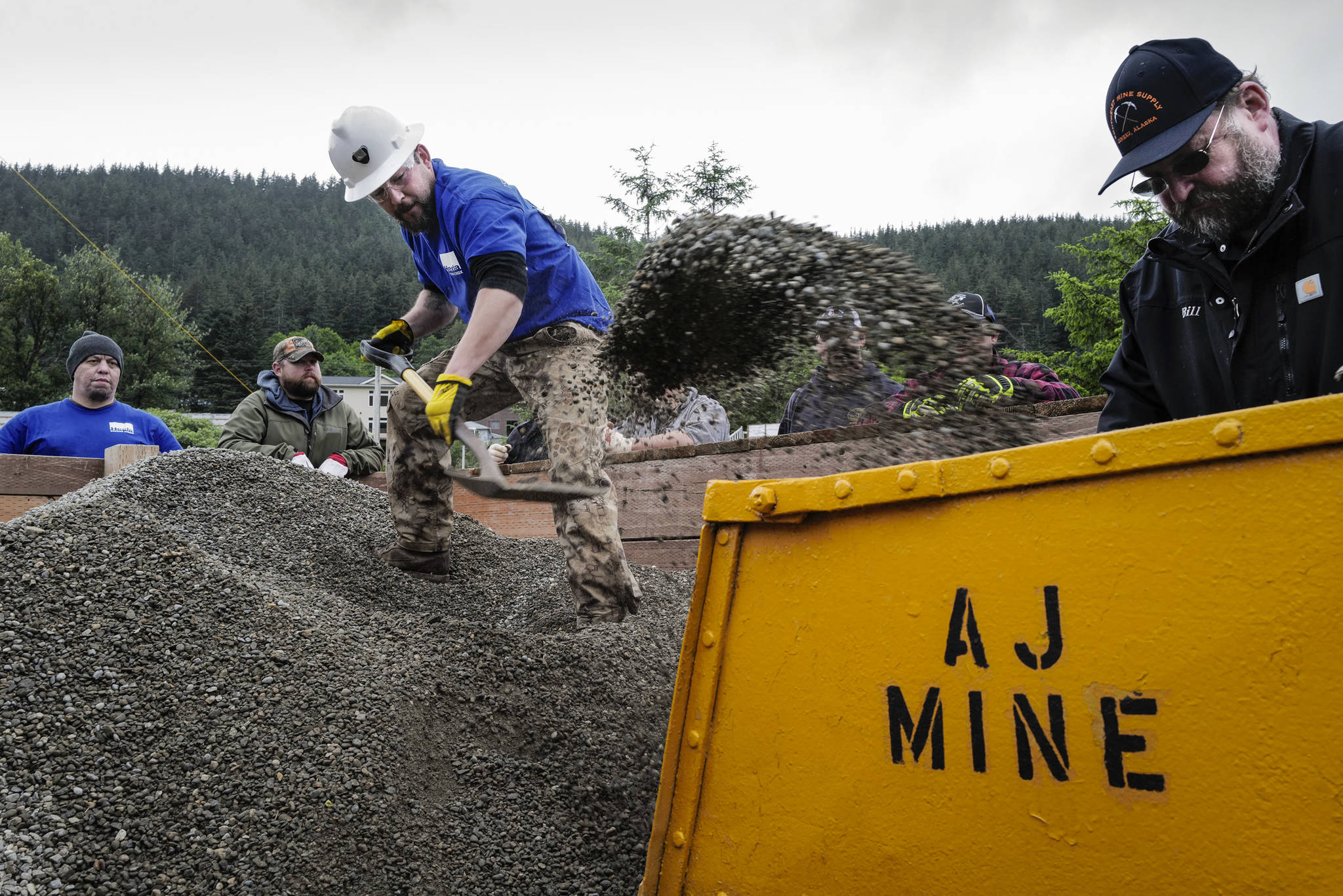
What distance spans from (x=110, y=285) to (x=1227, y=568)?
54.4 meters

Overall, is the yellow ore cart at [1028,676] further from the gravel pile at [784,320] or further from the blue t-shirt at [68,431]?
the blue t-shirt at [68,431]

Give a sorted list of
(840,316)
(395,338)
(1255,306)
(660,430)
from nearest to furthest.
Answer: (1255,306) < (840,316) < (395,338) < (660,430)

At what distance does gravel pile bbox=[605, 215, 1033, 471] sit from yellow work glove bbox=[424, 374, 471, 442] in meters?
0.57

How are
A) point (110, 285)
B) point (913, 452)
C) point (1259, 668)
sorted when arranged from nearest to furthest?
point (1259, 668) < point (913, 452) < point (110, 285)

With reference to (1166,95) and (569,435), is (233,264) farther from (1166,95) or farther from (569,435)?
(1166,95)

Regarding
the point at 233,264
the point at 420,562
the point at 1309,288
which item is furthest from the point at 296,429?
the point at 233,264

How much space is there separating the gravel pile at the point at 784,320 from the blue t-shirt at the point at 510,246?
291 mm

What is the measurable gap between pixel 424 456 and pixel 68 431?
3061 mm

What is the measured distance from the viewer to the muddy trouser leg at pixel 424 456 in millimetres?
3502

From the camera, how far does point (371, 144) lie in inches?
124

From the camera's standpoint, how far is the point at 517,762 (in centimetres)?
222

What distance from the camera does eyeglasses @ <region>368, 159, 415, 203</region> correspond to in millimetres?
3181

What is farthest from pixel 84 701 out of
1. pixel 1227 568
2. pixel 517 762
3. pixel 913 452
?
pixel 1227 568

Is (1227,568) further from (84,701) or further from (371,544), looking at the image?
(371,544)
